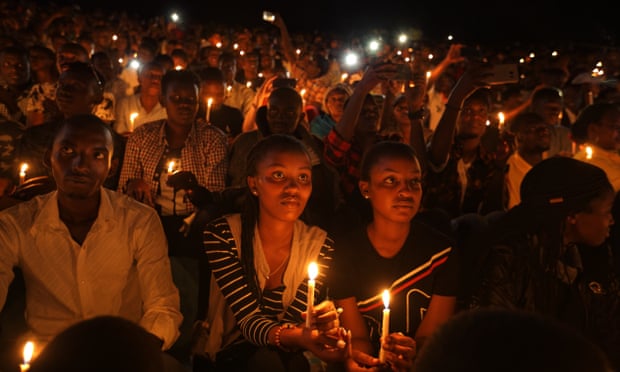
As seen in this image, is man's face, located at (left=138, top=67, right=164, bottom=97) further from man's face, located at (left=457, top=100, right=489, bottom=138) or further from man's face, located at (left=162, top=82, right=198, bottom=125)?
man's face, located at (left=457, top=100, right=489, bottom=138)

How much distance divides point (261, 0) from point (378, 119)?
88.7 ft

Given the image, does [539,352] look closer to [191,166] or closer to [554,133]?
[191,166]

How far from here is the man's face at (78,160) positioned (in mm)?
2791

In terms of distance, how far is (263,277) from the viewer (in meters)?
A: 3.08

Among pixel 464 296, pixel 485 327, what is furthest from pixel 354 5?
pixel 485 327

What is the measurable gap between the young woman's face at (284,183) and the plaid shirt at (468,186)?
5.36 ft

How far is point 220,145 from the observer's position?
488cm

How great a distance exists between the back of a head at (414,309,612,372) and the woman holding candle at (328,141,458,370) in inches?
76.5

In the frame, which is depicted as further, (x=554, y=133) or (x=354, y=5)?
(x=354, y=5)

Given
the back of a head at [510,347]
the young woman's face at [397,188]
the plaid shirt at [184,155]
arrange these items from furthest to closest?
the plaid shirt at [184,155] < the young woman's face at [397,188] < the back of a head at [510,347]

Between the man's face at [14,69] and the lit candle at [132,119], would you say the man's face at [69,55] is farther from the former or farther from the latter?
the lit candle at [132,119]

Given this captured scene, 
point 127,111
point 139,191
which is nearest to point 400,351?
point 139,191

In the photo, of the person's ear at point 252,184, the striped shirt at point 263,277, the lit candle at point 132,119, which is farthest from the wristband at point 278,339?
the lit candle at point 132,119

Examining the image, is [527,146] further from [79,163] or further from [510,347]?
[510,347]
